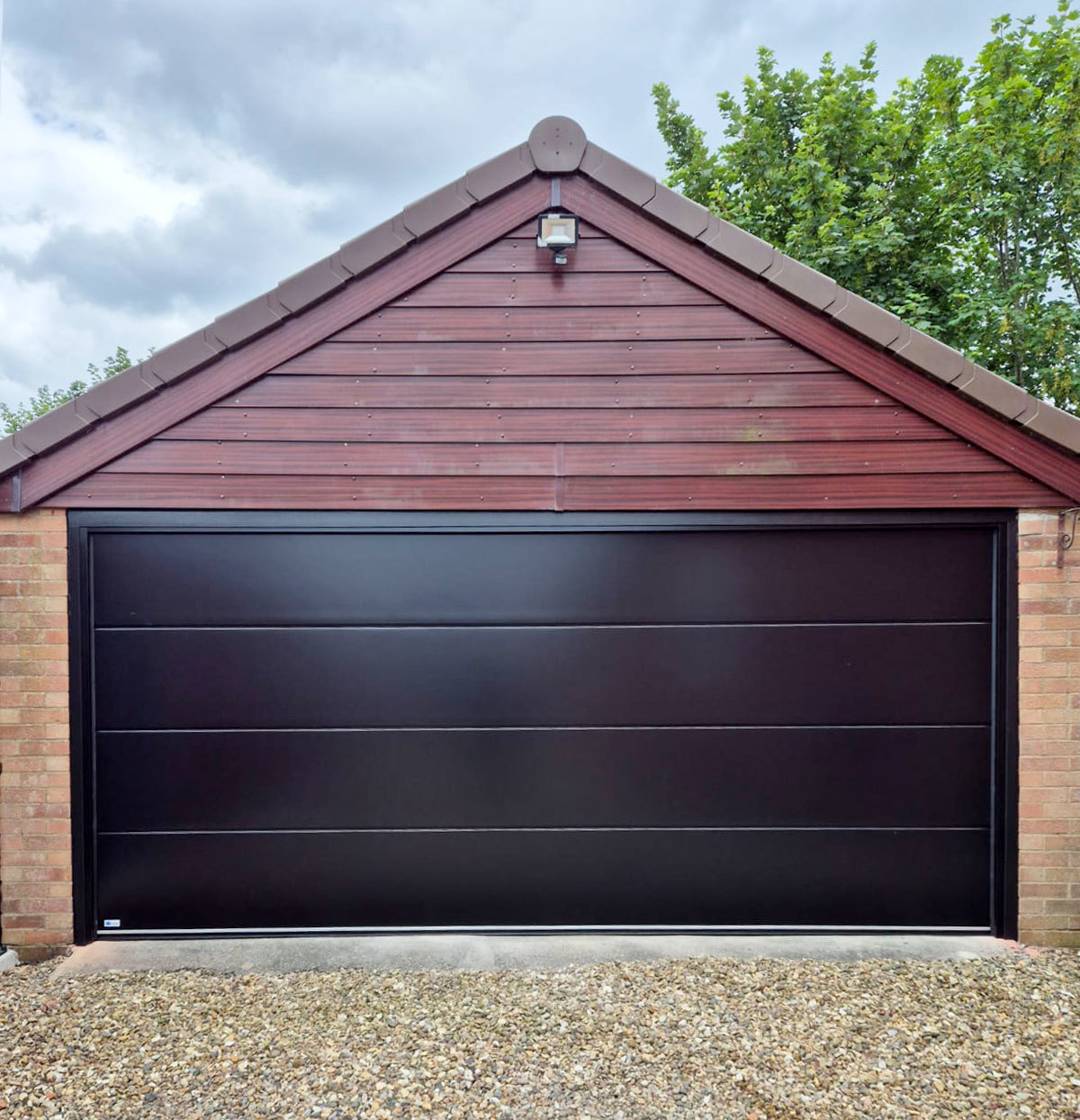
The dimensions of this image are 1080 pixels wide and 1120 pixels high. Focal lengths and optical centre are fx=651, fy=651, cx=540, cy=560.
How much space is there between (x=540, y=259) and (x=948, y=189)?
25.5ft

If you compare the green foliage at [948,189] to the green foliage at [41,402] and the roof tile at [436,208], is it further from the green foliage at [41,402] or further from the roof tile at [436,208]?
the green foliage at [41,402]

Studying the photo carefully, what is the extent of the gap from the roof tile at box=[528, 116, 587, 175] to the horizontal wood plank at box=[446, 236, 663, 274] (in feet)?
1.17

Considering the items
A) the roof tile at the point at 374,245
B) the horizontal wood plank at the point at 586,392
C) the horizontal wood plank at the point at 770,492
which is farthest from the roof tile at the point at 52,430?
the horizontal wood plank at the point at 770,492

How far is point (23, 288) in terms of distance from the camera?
43031 millimetres

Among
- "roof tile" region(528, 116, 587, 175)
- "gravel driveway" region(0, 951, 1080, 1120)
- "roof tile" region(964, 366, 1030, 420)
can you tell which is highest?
"roof tile" region(528, 116, 587, 175)

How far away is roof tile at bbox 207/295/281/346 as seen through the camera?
10.5ft

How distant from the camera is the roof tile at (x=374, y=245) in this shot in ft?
10.7

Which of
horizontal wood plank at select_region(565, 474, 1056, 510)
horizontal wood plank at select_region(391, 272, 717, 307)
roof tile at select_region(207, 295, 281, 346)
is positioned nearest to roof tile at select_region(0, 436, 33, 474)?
roof tile at select_region(207, 295, 281, 346)

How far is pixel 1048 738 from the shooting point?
3.28 meters

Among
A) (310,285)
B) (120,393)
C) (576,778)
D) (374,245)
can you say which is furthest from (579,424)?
(120,393)

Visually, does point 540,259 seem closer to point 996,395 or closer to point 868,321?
point 868,321

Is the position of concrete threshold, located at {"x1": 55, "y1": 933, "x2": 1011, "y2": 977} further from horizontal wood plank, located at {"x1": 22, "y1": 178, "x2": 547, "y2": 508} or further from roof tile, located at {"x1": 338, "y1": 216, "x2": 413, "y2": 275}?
roof tile, located at {"x1": 338, "y1": 216, "x2": 413, "y2": 275}

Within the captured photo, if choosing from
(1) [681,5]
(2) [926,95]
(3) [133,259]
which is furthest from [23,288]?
(2) [926,95]

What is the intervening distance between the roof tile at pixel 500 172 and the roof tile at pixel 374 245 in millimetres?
410
